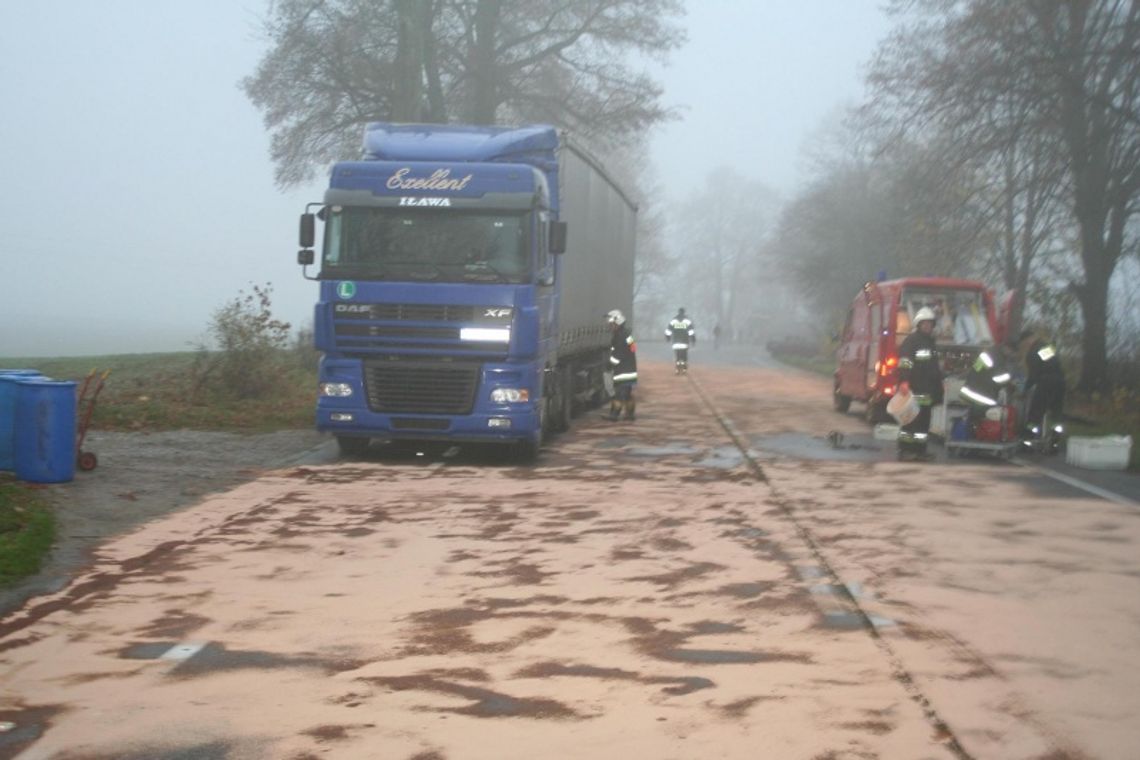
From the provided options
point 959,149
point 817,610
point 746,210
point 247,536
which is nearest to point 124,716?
point 817,610

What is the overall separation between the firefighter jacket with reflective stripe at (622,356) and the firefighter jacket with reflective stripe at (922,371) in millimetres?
5724

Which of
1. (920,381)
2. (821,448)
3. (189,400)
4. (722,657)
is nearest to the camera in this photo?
(722,657)

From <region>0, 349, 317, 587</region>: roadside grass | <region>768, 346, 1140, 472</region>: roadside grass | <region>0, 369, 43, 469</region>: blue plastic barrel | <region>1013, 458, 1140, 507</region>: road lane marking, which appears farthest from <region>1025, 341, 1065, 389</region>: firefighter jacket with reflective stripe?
<region>0, 369, 43, 469</region>: blue plastic barrel

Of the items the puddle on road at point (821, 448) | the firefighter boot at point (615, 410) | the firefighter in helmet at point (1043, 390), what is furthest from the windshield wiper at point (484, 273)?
the firefighter boot at point (615, 410)

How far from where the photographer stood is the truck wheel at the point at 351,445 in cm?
1842

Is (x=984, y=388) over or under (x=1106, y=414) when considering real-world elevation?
over

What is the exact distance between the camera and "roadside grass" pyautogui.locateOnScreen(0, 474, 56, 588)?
32.6 ft

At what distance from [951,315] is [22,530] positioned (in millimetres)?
16329

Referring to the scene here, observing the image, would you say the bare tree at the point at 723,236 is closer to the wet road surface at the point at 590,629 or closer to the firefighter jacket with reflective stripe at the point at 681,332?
the firefighter jacket with reflective stripe at the point at 681,332

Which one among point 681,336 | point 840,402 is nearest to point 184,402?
point 840,402

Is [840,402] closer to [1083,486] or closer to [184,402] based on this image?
[184,402]

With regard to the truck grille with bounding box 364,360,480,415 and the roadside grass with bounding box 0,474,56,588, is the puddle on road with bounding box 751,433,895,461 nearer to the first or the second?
the truck grille with bounding box 364,360,480,415

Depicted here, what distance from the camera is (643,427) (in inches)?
937

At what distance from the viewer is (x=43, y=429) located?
46.1 ft
